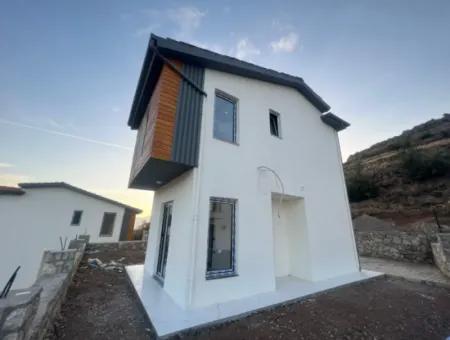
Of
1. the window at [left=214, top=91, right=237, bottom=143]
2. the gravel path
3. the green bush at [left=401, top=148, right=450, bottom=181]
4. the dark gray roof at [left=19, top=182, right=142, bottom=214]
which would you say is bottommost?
the gravel path

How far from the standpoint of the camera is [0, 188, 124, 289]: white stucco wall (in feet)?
32.7

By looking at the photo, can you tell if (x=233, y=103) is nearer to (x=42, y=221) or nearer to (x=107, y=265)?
(x=107, y=265)

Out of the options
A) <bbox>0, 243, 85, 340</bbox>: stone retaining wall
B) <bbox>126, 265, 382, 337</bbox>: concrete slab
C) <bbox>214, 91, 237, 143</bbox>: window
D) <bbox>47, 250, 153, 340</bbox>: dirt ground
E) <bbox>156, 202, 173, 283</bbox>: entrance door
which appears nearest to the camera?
<bbox>0, 243, 85, 340</bbox>: stone retaining wall

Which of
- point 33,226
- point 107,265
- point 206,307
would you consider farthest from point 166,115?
point 33,226

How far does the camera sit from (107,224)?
14.4 m

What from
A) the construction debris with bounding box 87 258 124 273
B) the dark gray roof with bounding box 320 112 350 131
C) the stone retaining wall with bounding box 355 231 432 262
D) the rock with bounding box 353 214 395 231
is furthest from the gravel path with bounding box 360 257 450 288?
the construction debris with bounding box 87 258 124 273

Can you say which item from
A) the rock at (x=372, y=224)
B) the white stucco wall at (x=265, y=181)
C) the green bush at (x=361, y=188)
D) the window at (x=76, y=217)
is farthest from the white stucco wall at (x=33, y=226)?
the green bush at (x=361, y=188)

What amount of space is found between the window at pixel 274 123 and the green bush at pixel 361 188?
54.8 ft

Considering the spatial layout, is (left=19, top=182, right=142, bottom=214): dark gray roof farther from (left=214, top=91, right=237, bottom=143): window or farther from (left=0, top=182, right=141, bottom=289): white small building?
(left=214, top=91, right=237, bottom=143): window

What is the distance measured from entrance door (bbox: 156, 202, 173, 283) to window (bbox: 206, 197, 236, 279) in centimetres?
189

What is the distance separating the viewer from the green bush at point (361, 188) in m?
17.5

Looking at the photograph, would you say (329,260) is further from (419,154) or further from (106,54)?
(419,154)

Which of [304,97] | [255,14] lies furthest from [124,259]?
[255,14]

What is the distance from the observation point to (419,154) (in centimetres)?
1714
